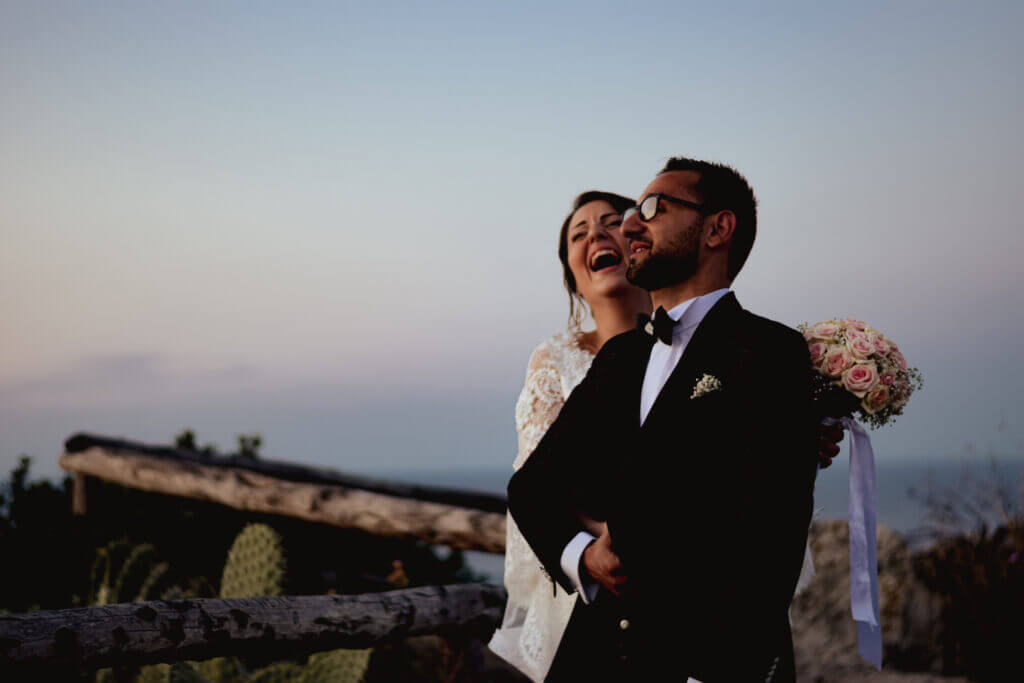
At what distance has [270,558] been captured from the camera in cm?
545

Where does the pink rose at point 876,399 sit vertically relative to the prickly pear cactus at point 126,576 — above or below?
above

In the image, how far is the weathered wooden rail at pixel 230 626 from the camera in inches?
105

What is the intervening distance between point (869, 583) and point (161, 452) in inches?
297

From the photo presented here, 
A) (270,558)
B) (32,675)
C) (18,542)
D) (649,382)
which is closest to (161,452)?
(18,542)

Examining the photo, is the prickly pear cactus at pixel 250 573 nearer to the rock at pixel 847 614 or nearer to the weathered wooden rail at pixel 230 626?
the weathered wooden rail at pixel 230 626

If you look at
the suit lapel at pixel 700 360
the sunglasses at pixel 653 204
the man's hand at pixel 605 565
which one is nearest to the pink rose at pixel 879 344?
the suit lapel at pixel 700 360

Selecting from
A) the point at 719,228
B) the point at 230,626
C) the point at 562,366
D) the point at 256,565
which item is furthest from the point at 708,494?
the point at 256,565

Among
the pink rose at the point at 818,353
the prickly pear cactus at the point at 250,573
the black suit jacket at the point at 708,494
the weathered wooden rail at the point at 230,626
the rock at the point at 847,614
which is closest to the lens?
the black suit jacket at the point at 708,494

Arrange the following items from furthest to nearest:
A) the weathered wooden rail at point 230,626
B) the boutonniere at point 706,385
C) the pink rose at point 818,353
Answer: the weathered wooden rail at point 230,626 → the pink rose at point 818,353 → the boutonniere at point 706,385

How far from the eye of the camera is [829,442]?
7.66 ft

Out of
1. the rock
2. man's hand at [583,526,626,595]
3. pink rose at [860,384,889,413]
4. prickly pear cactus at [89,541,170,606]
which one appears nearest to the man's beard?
pink rose at [860,384,889,413]

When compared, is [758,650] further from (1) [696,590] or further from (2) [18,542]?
(2) [18,542]

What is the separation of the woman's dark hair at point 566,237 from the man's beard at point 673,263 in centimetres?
113

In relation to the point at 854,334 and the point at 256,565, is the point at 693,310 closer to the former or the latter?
the point at 854,334
